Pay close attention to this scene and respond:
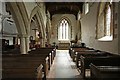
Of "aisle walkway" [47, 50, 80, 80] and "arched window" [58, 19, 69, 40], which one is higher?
"arched window" [58, 19, 69, 40]

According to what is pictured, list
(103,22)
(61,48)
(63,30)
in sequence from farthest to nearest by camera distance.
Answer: (63,30), (61,48), (103,22)

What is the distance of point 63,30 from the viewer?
28312 mm

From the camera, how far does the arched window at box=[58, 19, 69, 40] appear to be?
2827cm

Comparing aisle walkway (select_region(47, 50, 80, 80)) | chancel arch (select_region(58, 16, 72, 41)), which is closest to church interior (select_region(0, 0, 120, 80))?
aisle walkway (select_region(47, 50, 80, 80))

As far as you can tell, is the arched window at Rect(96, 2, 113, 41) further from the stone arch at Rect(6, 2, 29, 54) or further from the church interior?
the stone arch at Rect(6, 2, 29, 54)

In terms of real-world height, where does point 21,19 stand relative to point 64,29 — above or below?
below

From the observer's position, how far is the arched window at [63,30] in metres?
28.3

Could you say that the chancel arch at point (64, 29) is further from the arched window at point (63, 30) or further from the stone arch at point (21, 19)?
the stone arch at point (21, 19)

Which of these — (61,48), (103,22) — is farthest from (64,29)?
(103,22)

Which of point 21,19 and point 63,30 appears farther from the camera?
point 63,30

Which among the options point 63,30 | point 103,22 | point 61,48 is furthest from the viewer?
point 63,30

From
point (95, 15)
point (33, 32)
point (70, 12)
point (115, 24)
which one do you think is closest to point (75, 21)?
point (70, 12)

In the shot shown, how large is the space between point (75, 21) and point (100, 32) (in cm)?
1527

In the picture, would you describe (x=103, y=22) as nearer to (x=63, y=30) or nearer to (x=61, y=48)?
(x=61, y=48)
